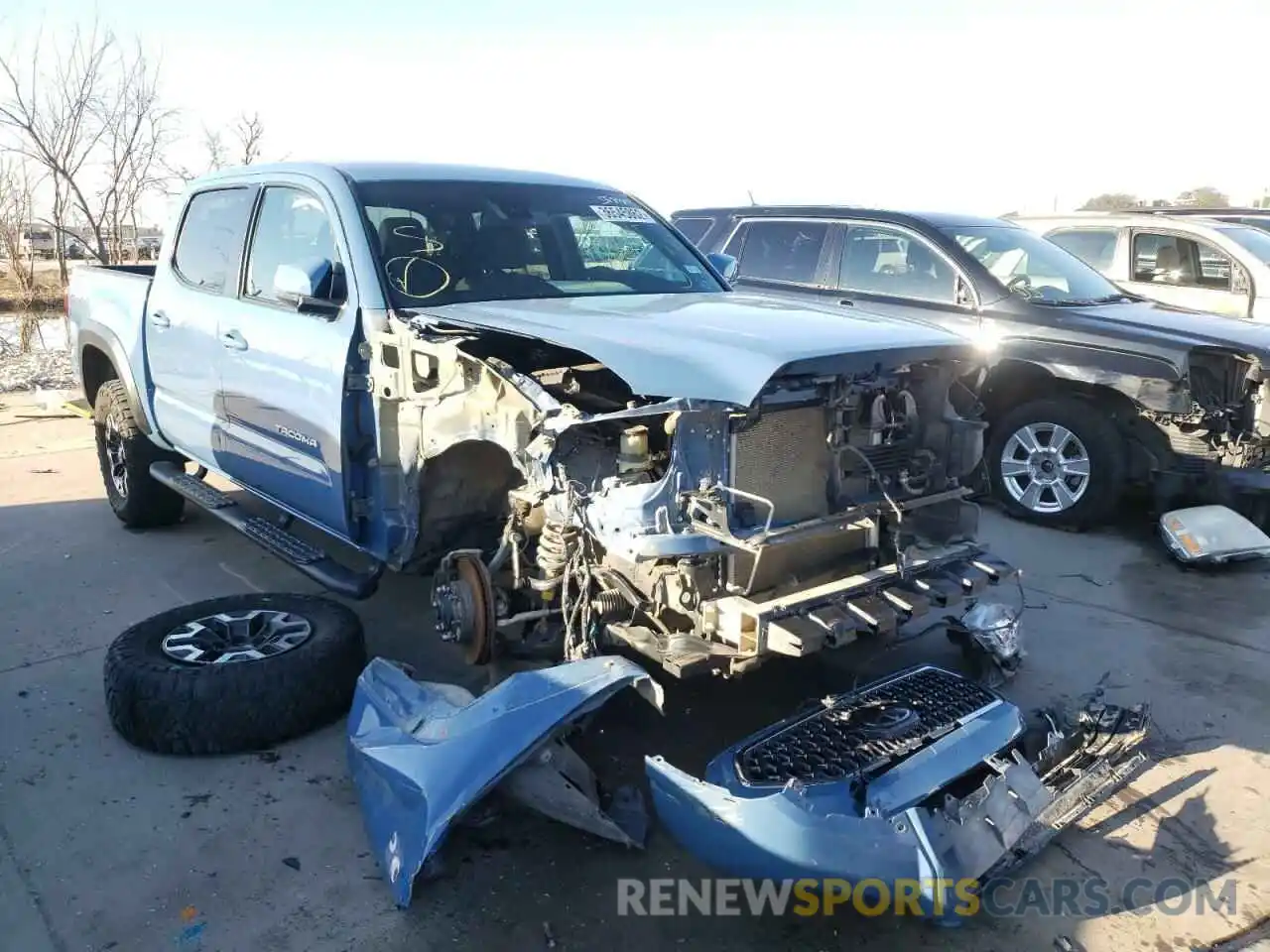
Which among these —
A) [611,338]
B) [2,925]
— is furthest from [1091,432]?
[2,925]

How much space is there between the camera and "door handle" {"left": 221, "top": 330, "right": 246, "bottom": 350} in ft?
14.9

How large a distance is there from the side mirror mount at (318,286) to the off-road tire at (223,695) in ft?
4.36

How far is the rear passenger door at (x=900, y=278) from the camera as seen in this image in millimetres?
6609

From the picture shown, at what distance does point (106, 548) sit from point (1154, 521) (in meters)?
6.50

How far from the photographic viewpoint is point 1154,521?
21.1 ft

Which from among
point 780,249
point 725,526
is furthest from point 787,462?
point 780,249

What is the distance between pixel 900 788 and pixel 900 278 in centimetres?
490

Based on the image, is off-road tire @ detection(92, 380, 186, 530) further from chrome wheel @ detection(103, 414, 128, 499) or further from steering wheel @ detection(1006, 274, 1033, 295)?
steering wheel @ detection(1006, 274, 1033, 295)

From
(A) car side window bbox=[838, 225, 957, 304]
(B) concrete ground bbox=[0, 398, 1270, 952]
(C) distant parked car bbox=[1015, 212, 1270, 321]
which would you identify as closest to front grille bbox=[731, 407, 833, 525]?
(B) concrete ground bbox=[0, 398, 1270, 952]

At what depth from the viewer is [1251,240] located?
→ 27.7 ft

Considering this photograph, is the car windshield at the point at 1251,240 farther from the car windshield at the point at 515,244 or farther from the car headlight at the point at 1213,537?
the car windshield at the point at 515,244

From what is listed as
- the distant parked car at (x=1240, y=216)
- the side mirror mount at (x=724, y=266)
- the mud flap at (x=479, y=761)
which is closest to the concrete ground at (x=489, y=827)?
the mud flap at (x=479, y=761)

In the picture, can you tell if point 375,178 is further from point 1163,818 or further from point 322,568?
point 1163,818

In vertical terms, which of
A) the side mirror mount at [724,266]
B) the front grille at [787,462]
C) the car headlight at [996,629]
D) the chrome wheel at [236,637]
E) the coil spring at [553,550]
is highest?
the side mirror mount at [724,266]
